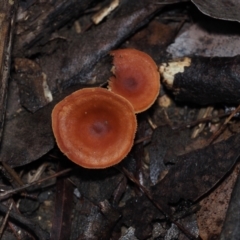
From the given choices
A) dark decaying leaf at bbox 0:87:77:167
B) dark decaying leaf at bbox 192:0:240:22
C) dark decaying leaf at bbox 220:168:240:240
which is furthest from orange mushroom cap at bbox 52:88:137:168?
dark decaying leaf at bbox 192:0:240:22

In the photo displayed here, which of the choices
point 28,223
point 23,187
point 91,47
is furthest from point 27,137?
point 91,47

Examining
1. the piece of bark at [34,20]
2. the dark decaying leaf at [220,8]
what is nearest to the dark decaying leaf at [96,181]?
the piece of bark at [34,20]

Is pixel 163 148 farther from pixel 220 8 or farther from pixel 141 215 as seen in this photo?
pixel 220 8

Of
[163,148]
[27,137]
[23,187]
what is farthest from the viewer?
[163,148]

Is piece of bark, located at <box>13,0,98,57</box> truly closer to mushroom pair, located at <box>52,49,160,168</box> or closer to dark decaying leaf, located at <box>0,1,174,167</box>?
dark decaying leaf, located at <box>0,1,174,167</box>

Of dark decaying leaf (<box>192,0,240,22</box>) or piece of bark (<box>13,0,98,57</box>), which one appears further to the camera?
piece of bark (<box>13,0,98,57</box>)

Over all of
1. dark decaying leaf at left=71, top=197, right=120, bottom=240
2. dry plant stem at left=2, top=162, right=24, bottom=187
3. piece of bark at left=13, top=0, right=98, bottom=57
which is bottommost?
dark decaying leaf at left=71, top=197, right=120, bottom=240

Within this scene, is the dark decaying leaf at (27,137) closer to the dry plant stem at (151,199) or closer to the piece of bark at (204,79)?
the dry plant stem at (151,199)
